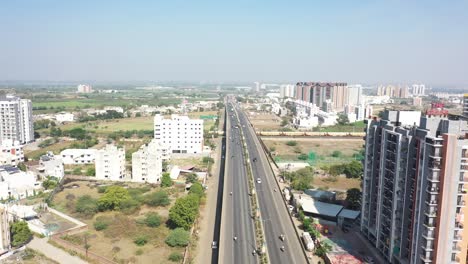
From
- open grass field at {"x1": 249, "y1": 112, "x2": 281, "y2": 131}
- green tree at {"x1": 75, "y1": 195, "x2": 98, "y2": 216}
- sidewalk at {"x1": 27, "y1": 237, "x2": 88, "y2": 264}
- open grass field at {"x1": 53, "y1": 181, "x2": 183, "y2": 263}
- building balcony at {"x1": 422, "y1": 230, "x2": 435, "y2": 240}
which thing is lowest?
sidewalk at {"x1": 27, "y1": 237, "x2": 88, "y2": 264}

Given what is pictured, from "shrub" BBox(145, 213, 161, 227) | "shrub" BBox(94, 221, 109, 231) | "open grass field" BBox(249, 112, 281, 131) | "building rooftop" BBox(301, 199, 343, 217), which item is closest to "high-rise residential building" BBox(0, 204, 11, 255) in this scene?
"shrub" BBox(94, 221, 109, 231)

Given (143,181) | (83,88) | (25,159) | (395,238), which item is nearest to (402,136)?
(395,238)

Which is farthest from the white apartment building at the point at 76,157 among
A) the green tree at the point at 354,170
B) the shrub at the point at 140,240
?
the green tree at the point at 354,170

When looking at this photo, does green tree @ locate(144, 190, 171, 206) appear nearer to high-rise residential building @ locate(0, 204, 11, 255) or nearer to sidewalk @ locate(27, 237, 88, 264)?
sidewalk @ locate(27, 237, 88, 264)

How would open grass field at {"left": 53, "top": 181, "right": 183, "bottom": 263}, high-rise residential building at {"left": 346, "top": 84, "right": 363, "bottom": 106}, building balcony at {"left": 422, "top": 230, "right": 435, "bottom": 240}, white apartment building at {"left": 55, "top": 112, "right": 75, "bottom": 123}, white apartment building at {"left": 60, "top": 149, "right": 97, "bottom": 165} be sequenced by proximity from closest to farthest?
building balcony at {"left": 422, "top": 230, "right": 435, "bottom": 240} → open grass field at {"left": 53, "top": 181, "right": 183, "bottom": 263} → white apartment building at {"left": 60, "top": 149, "right": 97, "bottom": 165} → white apartment building at {"left": 55, "top": 112, "right": 75, "bottom": 123} → high-rise residential building at {"left": 346, "top": 84, "right": 363, "bottom": 106}

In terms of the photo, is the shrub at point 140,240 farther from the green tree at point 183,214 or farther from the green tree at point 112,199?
the green tree at point 112,199

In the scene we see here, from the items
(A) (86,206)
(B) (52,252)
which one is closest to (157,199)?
(A) (86,206)
